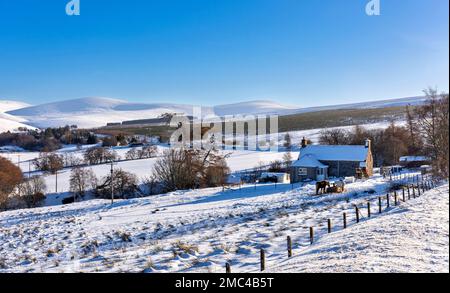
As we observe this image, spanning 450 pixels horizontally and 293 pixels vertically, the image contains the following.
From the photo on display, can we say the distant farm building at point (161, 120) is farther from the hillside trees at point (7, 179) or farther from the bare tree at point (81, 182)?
the hillside trees at point (7, 179)

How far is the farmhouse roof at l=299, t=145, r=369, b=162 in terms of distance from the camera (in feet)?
128

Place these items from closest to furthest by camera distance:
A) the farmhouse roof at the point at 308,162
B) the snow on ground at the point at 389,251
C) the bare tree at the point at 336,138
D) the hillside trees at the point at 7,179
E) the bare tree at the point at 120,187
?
the snow on ground at the point at 389,251 < the hillside trees at the point at 7,179 < the farmhouse roof at the point at 308,162 < the bare tree at the point at 120,187 < the bare tree at the point at 336,138

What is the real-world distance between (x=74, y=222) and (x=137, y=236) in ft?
22.4

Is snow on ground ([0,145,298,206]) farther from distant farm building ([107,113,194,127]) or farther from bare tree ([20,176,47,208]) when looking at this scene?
distant farm building ([107,113,194,127])

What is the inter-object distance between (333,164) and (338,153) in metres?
1.64

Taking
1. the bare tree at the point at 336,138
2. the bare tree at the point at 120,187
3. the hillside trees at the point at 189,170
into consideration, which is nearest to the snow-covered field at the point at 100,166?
the bare tree at the point at 120,187

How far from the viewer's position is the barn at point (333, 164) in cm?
3863

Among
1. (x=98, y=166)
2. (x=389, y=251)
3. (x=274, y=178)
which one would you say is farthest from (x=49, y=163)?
(x=389, y=251)

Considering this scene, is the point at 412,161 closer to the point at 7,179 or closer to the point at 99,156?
the point at 99,156

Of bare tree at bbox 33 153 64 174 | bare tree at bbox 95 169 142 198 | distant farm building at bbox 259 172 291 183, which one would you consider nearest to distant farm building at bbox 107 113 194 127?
bare tree at bbox 95 169 142 198

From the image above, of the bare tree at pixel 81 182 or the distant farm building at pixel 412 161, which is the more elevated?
the distant farm building at pixel 412 161
